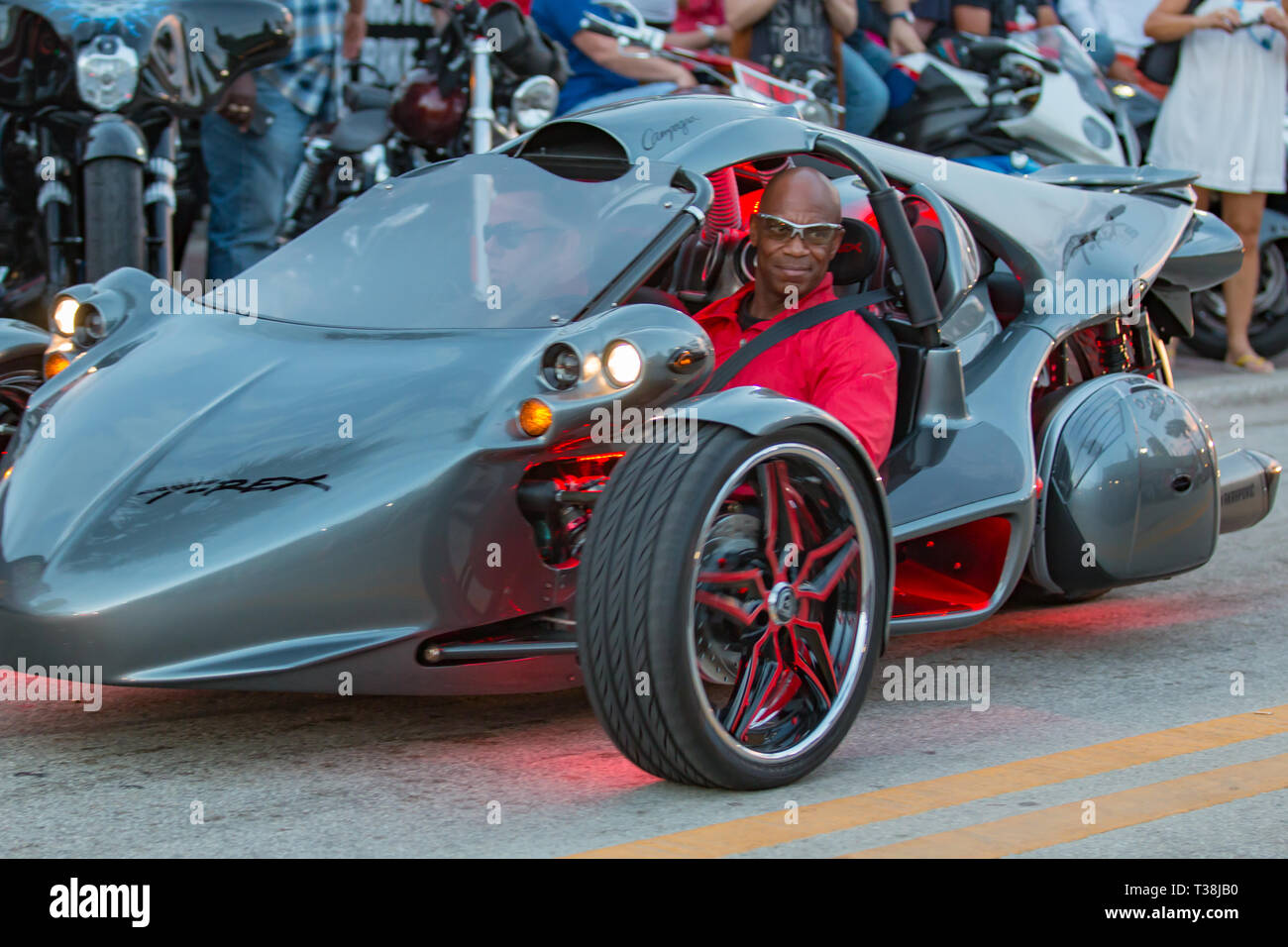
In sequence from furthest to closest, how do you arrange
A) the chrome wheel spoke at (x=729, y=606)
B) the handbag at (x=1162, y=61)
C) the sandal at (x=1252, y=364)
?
the sandal at (x=1252, y=364) < the handbag at (x=1162, y=61) < the chrome wheel spoke at (x=729, y=606)

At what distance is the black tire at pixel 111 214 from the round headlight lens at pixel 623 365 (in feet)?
10.4

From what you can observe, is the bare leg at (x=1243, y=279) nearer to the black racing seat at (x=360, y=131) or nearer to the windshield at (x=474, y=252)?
the black racing seat at (x=360, y=131)

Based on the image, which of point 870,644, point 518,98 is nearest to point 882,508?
point 870,644

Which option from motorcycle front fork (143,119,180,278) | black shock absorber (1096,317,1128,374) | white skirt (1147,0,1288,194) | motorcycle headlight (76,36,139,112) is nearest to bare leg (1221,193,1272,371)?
white skirt (1147,0,1288,194)

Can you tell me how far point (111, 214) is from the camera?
623 cm

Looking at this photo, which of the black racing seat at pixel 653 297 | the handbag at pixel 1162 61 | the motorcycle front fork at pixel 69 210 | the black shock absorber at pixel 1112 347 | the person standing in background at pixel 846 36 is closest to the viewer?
the black racing seat at pixel 653 297

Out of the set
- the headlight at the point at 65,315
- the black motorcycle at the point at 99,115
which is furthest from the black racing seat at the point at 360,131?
the headlight at the point at 65,315

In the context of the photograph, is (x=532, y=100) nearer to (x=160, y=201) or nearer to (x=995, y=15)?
(x=160, y=201)

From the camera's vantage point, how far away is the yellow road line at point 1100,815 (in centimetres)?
310

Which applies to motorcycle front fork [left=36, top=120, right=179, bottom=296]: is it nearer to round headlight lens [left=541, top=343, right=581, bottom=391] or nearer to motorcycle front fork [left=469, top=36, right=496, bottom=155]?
motorcycle front fork [left=469, top=36, right=496, bottom=155]

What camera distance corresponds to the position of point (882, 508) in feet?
11.8

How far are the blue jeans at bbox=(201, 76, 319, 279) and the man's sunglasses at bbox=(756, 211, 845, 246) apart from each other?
12.5 ft

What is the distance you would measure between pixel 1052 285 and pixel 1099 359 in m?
0.32

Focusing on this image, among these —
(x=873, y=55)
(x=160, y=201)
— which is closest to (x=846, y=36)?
(x=873, y=55)
